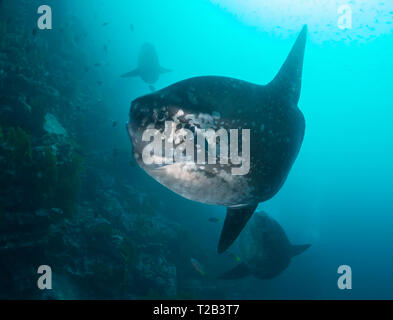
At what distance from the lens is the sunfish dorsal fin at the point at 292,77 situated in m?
2.75

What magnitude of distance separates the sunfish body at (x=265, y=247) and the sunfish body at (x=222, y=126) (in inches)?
241

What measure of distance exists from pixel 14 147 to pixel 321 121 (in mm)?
102876

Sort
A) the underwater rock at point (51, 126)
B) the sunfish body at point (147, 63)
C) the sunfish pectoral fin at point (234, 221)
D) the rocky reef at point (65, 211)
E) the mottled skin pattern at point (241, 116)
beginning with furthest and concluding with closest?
the sunfish body at point (147, 63) < the underwater rock at point (51, 126) < the rocky reef at point (65, 211) < the sunfish pectoral fin at point (234, 221) < the mottled skin pattern at point (241, 116)

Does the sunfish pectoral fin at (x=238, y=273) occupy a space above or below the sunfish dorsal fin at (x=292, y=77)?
below

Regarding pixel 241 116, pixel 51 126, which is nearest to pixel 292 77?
pixel 241 116

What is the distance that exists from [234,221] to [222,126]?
1307 mm

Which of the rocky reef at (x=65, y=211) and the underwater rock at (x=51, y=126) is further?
the underwater rock at (x=51, y=126)

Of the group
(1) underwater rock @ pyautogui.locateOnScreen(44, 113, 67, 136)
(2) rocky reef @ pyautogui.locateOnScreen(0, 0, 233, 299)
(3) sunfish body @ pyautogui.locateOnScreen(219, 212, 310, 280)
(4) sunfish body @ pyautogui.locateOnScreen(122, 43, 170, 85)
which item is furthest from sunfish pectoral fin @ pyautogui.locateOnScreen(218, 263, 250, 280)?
(4) sunfish body @ pyautogui.locateOnScreen(122, 43, 170, 85)

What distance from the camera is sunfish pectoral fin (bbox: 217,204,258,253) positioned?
257cm

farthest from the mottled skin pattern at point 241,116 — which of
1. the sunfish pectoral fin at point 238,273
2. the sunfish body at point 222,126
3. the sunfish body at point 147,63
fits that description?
the sunfish body at point 147,63

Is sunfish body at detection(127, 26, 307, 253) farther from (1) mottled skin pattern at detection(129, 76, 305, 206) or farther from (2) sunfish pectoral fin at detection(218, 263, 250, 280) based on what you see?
(2) sunfish pectoral fin at detection(218, 263, 250, 280)

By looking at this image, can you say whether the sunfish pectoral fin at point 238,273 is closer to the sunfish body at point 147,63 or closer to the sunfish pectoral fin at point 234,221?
the sunfish pectoral fin at point 234,221

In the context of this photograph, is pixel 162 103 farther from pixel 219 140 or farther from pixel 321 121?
pixel 321 121

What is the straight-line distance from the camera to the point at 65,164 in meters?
8.45
